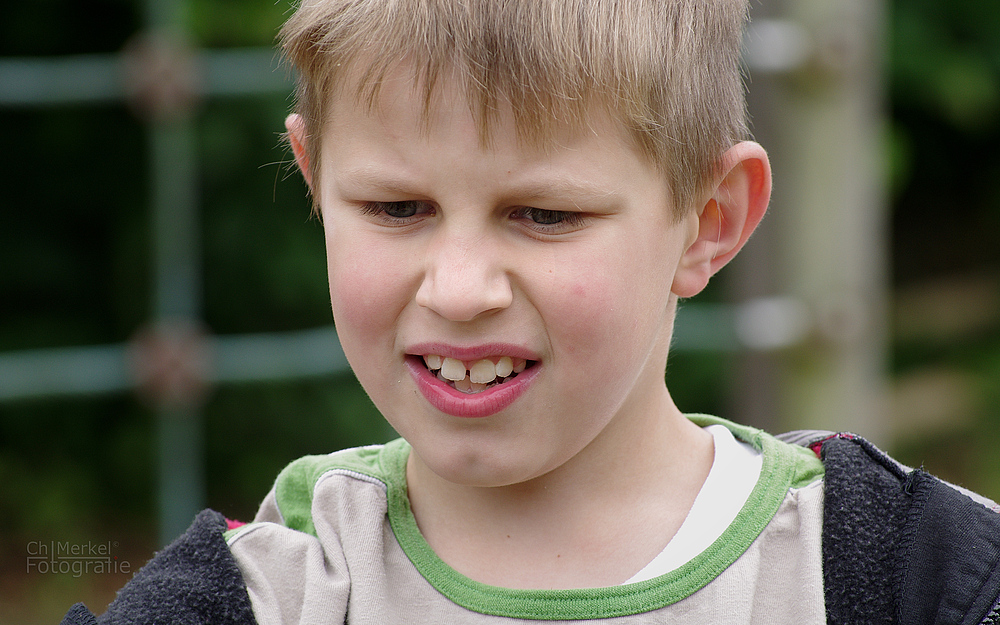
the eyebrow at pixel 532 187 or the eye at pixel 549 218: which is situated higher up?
the eyebrow at pixel 532 187

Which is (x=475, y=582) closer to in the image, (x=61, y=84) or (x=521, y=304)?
(x=521, y=304)

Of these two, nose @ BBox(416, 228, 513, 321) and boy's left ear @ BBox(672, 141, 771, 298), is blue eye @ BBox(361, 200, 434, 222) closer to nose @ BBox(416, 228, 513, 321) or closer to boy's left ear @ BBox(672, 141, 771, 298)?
nose @ BBox(416, 228, 513, 321)

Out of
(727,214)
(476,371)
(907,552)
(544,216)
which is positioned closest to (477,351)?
(476,371)

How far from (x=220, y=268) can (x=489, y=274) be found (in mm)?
2410

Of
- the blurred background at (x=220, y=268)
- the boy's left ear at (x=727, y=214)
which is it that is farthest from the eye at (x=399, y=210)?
the blurred background at (x=220, y=268)

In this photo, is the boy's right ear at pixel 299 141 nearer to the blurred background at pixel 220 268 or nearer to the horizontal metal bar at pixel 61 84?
the blurred background at pixel 220 268

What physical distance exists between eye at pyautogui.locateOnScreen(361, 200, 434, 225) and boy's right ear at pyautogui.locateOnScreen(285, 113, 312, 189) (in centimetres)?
18

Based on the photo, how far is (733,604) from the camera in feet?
3.56

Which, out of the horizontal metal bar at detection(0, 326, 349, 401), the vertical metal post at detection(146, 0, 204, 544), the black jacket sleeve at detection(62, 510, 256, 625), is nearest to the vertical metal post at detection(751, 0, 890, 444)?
the horizontal metal bar at detection(0, 326, 349, 401)

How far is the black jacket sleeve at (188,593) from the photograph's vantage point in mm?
1071

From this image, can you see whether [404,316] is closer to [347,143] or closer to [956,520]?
[347,143]

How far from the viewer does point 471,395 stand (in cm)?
108

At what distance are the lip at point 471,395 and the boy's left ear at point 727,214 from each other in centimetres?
23

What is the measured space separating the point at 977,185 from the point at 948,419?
39.4 inches
